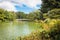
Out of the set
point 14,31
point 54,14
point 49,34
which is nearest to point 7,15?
point 14,31

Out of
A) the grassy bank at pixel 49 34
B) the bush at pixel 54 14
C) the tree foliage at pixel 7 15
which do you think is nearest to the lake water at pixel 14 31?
the bush at pixel 54 14

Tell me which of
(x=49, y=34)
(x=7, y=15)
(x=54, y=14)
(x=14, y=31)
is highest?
(x=54, y=14)

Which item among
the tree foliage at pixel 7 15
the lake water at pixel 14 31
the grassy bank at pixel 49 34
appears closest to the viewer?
the grassy bank at pixel 49 34

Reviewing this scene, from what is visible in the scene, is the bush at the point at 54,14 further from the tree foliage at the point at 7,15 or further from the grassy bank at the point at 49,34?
the tree foliage at the point at 7,15

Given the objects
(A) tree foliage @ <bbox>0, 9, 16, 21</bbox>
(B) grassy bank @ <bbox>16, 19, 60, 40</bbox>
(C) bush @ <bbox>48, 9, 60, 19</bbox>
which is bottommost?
(A) tree foliage @ <bbox>0, 9, 16, 21</bbox>

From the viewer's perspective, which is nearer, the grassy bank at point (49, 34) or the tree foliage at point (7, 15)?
the grassy bank at point (49, 34)

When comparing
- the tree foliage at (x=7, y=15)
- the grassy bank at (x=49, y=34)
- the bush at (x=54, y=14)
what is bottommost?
the tree foliage at (x=7, y=15)

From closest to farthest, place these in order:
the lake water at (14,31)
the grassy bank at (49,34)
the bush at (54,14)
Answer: the grassy bank at (49,34), the bush at (54,14), the lake water at (14,31)

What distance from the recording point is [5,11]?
40219 mm

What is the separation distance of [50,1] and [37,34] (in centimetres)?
893

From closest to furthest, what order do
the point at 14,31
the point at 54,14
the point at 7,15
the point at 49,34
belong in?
1. the point at 49,34
2. the point at 54,14
3. the point at 14,31
4. the point at 7,15

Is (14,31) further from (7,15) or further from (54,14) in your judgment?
(7,15)

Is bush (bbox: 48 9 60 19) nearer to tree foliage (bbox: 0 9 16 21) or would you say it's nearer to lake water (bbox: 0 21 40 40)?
lake water (bbox: 0 21 40 40)

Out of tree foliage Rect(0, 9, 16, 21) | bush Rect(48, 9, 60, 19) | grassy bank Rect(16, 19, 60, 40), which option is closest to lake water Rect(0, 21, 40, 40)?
bush Rect(48, 9, 60, 19)
